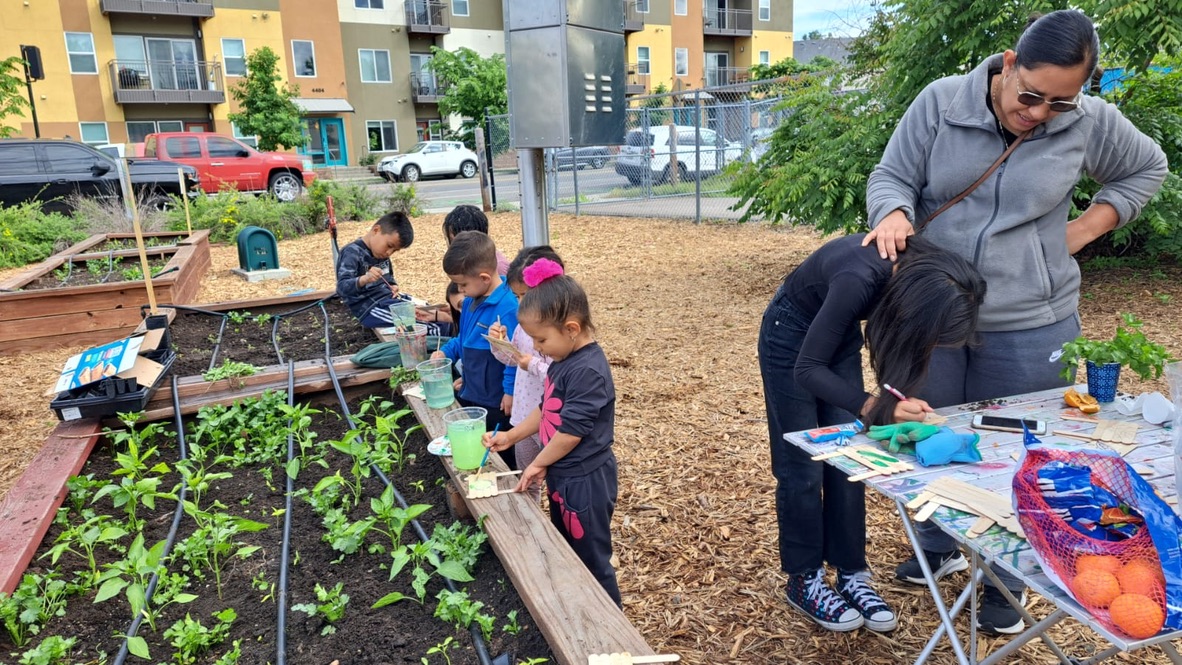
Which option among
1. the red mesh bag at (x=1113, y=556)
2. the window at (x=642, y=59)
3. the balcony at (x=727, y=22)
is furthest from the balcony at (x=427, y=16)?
the red mesh bag at (x=1113, y=556)

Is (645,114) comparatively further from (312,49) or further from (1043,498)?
(312,49)

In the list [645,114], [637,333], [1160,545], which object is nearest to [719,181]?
[645,114]

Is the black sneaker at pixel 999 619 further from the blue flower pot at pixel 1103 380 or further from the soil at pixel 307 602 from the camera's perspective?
the soil at pixel 307 602

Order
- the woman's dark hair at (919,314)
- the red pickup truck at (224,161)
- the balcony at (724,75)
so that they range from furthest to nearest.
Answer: the balcony at (724,75) < the red pickup truck at (224,161) < the woman's dark hair at (919,314)

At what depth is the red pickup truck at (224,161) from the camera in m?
17.0

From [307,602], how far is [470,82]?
28397mm

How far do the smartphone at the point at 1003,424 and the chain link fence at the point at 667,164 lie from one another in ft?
30.1

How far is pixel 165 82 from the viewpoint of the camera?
27391mm

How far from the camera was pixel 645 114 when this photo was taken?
13039 mm

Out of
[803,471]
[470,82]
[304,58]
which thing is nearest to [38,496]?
[803,471]

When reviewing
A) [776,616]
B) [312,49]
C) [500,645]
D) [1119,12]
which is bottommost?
[776,616]

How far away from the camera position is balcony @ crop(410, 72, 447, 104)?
3256 centimetres

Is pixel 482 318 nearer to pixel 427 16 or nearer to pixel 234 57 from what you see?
pixel 234 57

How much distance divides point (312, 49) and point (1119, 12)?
30.1 metres
